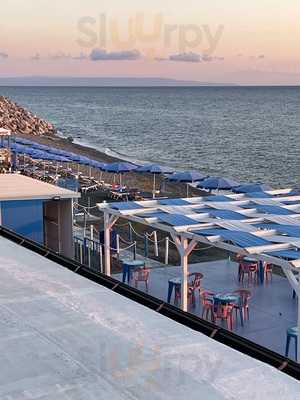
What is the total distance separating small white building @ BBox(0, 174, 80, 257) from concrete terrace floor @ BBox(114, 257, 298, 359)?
167cm

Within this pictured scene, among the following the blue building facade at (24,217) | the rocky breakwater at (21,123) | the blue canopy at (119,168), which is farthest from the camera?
the rocky breakwater at (21,123)

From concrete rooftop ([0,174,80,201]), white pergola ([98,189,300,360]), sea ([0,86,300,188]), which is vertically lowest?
sea ([0,86,300,188])

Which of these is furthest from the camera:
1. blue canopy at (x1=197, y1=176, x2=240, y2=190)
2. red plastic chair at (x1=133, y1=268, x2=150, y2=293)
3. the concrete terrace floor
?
blue canopy at (x1=197, y1=176, x2=240, y2=190)

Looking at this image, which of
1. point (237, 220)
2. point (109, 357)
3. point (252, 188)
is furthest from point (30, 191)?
point (252, 188)

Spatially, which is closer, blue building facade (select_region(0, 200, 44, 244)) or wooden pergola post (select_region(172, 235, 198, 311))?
wooden pergola post (select_region(172, 235, 198, 311))

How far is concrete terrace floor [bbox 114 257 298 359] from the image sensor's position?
11.5 m

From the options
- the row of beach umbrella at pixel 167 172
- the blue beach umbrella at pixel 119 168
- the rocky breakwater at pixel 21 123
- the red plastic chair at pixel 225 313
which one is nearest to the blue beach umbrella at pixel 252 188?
the row of beach umbrella at pixel 167 172

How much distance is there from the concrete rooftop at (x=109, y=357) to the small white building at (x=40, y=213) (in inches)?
234

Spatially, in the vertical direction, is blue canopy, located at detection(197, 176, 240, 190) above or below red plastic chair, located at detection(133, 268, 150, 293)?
above

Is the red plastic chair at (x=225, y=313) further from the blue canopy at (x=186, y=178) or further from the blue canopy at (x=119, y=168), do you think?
the blue canopy at (x=119, y=168)

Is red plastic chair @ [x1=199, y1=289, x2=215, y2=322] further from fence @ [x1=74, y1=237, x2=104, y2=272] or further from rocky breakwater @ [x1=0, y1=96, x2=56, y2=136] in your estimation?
rocky breakwater @ [x1=0, y1=96, x2=56, y2=136]

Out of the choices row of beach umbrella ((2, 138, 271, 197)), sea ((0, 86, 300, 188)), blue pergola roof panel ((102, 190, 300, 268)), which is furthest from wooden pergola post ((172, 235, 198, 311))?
sea ((0, 86, 300, 188))

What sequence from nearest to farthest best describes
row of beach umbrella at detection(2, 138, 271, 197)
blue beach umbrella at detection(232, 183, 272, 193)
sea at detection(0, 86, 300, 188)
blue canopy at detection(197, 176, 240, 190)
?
1. blue beach umbrella at detection(232, 183, 272, 193)
2. row of beach umbrella at detection(2, 138, 271, 197)
3. blue canopy at detection(197, 176, 240, 190)
4. sea at detection(0, 86, 300, 188)

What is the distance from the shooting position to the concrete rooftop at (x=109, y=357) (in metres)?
5.24
